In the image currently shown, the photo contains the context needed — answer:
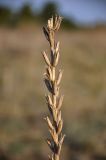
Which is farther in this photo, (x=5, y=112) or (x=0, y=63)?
(x=0, y=63)

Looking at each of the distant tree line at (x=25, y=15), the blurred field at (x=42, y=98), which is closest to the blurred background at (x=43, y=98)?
the blurred field at (x=42, y=98)

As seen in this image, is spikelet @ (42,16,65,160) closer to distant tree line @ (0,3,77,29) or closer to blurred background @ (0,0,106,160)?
blurred background @ (0,0,106,160)

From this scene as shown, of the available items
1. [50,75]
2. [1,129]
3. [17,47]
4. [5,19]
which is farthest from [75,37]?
[50,75]

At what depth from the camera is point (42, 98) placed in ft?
56.6

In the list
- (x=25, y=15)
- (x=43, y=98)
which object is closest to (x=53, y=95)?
(x=43, y=98)

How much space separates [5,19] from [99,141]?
131ft

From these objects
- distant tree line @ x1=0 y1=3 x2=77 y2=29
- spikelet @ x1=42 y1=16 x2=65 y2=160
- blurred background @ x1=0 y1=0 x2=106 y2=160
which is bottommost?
distant tree line @ x1=0 y1=3 x2=77 y2=29

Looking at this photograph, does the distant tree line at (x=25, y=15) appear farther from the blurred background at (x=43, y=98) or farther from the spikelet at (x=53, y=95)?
the spikelet at (x=53, y=95)

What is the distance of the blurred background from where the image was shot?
10.5 metres

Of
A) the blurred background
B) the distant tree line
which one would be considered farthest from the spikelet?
the distant tree line

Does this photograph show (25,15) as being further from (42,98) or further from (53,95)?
(53,95)

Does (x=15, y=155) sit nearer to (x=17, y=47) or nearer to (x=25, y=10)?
(x=17, y=47)

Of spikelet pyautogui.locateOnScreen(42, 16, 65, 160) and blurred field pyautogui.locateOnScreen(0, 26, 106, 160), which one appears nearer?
spikelet pyautogui.locateOnScreen(42, 16, 65, 160)

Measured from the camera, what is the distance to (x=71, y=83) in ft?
67.5
